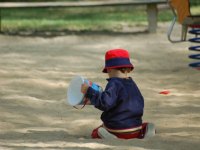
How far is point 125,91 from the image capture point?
4.69 m

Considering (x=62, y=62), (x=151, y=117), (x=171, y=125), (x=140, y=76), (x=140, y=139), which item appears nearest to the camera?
(x=140, y=139)

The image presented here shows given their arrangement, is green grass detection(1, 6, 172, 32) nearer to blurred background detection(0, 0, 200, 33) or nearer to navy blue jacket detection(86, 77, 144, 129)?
blurred background detection(0, 0, 200, 33)

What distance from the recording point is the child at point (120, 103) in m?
4.64

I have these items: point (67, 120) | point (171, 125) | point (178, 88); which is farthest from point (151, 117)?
point (178, 88)

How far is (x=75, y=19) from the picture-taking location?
49.9ft

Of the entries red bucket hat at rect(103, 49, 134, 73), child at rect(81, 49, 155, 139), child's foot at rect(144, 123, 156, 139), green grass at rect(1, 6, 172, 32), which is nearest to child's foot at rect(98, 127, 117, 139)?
child at rect(81, 49, 155, 139)

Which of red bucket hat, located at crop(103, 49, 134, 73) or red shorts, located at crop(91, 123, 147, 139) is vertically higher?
red bucket hat, located at crop(103, 49, 134, 73)

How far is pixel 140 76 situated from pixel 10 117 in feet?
9.12

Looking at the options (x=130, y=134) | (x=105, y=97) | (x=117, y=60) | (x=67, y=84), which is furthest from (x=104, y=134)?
(x=67, y=84)

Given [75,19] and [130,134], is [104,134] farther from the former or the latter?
[75,19]

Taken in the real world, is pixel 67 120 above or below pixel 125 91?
below

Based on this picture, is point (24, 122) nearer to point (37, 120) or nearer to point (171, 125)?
point (37, 120)

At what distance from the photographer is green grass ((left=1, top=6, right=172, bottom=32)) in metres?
13.2

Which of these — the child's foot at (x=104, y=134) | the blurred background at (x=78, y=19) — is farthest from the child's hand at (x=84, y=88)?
the blurred background at (x=78, y=19)
